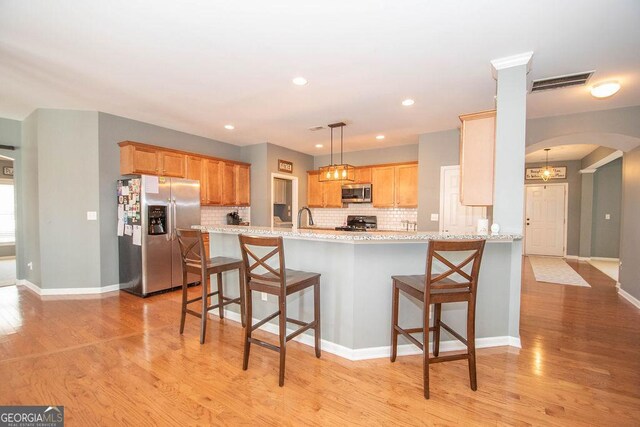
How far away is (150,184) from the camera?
4.10 metres

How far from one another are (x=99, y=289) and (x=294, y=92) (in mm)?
A: 4043

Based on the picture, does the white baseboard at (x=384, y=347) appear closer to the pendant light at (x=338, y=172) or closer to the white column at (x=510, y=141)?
the white column at (x=510, y=141)

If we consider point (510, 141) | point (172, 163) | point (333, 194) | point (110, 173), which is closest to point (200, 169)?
point (172, 163)

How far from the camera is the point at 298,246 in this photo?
2758 mm

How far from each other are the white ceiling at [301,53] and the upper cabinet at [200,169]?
25.6 inches

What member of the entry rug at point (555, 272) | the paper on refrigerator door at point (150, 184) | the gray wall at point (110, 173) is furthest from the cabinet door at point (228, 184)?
the entry rug at point (555, 272)

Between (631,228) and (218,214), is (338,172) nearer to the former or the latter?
(218,214)

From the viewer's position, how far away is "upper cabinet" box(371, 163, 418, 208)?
229 inches

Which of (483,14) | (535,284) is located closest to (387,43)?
(483,14)

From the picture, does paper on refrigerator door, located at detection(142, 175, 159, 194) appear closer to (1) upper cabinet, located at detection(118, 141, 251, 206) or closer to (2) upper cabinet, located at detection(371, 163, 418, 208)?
(1) upper cabinet, located at detection(118, 141, 251, 206)

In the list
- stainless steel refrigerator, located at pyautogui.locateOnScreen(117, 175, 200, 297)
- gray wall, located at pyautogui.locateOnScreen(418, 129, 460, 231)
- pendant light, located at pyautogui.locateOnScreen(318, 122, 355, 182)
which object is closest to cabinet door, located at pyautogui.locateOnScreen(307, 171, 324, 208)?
pendant light, located at pyautogui.locateOnScreen(318, 122, 355, 182)

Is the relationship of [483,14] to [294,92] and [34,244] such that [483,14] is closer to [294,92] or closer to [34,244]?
[294,92]

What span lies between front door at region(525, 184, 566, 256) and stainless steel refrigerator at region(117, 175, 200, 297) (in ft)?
29.2

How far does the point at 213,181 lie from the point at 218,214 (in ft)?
2.48
